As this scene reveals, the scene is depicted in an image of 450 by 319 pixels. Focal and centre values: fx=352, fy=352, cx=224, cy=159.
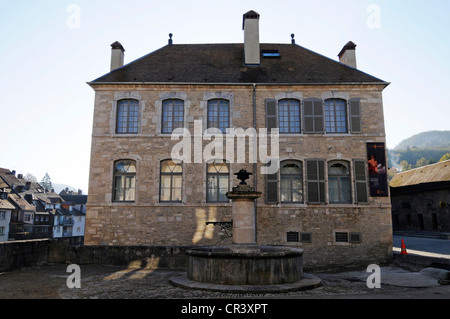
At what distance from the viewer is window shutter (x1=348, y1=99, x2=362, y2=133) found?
15664 mm

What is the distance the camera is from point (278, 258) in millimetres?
8516

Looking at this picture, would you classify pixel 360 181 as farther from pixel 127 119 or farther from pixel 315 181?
pixel 127 119

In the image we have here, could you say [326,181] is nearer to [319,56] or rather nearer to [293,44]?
[319,56]

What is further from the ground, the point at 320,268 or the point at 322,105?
the point at 322,105

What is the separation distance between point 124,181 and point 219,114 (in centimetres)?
522

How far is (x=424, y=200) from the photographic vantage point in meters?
26.5

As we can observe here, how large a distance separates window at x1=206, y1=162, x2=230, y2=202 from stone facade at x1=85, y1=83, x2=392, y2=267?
0.91 feet

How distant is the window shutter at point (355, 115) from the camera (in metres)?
15.7

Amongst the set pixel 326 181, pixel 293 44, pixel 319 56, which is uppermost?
pixel 293 44
